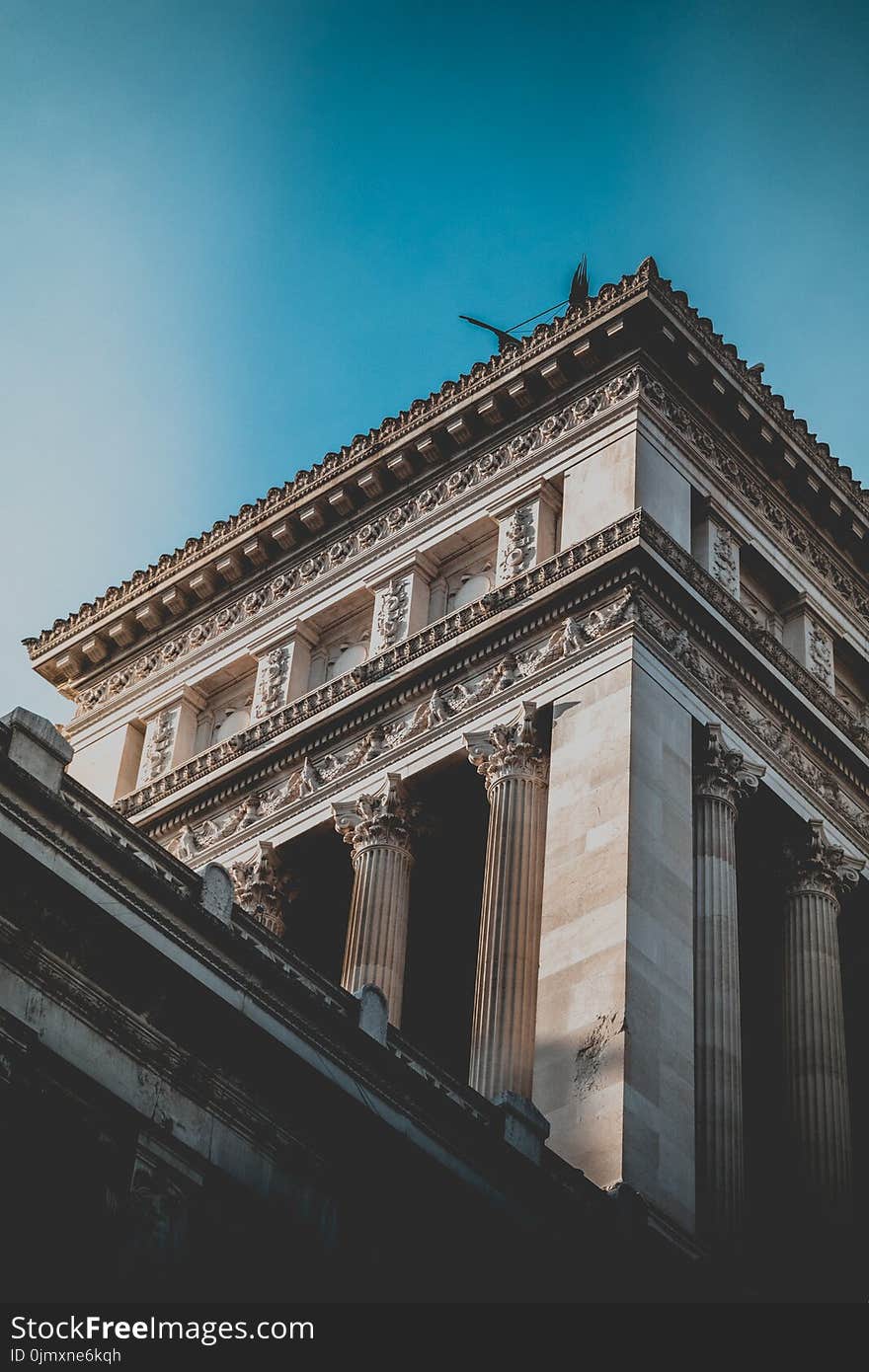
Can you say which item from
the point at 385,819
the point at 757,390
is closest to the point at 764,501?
the point at 757,390

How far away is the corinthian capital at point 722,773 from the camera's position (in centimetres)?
4159

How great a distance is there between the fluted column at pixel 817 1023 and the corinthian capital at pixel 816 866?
0.7 inches

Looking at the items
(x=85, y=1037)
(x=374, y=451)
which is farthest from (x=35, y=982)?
(x=374, y=451)

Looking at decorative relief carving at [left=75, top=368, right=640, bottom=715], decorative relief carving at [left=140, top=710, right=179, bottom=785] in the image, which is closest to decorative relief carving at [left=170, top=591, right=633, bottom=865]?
decorative relief carving at [left=140, top=710, right=179, bottom=785]

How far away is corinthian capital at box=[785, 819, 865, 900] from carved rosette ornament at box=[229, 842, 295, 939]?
9.38m

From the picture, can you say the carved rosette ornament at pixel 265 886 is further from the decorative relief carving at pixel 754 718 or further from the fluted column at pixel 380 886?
the decorative relief carving at pixel 754 718

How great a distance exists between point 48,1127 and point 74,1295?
1929mm

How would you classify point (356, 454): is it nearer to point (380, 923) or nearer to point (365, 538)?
point (365, 538)

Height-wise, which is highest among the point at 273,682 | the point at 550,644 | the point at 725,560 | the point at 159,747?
the point at 725,560

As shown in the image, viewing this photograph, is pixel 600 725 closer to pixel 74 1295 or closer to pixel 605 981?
pixel 605 981

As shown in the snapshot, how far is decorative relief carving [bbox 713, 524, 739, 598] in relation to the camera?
4622 centimetres

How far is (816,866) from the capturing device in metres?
43.6

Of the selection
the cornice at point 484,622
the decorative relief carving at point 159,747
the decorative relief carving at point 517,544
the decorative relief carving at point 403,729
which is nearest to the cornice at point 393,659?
the cornice at point 484,622

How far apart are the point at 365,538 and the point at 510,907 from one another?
13.2 metres
